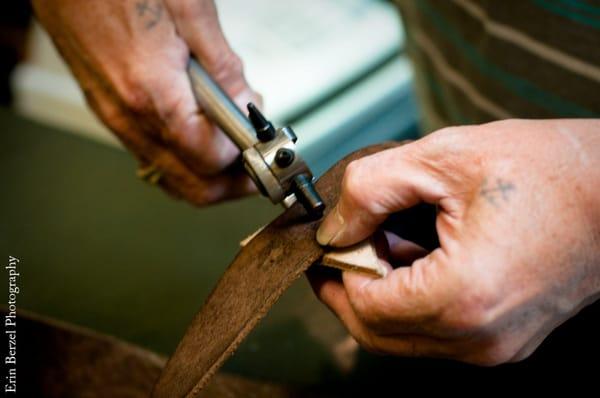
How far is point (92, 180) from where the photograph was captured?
1.53 m

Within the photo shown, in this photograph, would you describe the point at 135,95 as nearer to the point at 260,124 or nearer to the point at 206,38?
the point at 206,38

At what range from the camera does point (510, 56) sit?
35.3 inches

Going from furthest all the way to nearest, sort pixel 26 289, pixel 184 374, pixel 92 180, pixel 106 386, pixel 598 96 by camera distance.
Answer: pixel 92 180
pixel 26 289
pixel 106 386
pixel 598 96
pixel 184 374

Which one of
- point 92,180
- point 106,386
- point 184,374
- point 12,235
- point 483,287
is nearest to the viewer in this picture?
point 483,287

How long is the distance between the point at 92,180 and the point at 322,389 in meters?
0.91

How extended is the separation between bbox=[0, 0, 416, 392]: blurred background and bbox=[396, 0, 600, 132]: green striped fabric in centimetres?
50

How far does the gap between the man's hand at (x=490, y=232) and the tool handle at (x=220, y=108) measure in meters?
0.22

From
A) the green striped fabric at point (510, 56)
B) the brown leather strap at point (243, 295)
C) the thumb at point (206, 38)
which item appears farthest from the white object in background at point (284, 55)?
the brown leather strap at point (243, 295)

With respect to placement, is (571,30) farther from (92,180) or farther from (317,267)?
(92,180)

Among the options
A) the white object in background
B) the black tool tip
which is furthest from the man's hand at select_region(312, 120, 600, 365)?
the white object in background

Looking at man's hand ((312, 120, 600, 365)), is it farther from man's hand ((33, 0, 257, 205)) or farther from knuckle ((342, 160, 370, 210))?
man's hand ((33, 0, 257, 205))

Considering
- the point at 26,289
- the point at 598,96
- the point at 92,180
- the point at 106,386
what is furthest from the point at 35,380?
the point at 598,96

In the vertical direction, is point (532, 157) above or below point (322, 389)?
above

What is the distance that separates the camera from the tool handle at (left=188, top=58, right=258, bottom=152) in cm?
79
